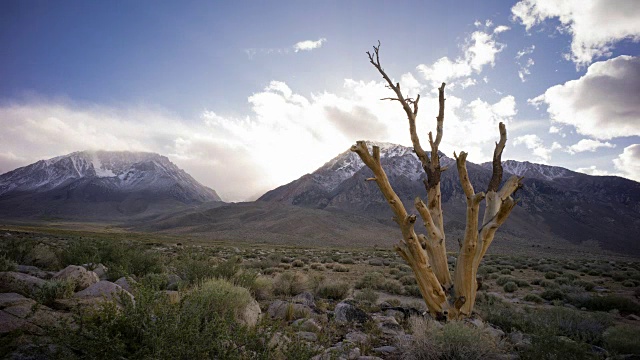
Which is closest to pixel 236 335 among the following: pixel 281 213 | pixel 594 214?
pixel 281 213

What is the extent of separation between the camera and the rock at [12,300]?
3881 mm

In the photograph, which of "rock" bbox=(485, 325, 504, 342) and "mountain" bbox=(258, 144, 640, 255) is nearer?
"rock" bbox=(485, 325, 504, 342)

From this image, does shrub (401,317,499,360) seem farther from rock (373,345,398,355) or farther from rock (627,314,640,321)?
rock (627,314,640,321)

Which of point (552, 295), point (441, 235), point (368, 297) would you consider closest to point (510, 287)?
point (552, 295)

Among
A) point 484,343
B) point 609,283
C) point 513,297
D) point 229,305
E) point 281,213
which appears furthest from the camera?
point 281,213

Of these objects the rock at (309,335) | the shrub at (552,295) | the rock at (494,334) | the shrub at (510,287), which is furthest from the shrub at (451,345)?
the shrub at (510,287)

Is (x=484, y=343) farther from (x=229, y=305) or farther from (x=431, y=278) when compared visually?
(x=229, y=305)

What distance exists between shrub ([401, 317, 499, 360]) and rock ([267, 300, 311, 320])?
251cm

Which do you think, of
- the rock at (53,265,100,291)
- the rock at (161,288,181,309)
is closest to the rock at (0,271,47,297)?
the rock at (53,265,100,291)

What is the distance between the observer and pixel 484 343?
4859 millimetres

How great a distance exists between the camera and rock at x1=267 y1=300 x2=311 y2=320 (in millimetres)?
6609

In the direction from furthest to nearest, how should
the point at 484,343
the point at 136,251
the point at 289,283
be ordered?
the point at 136,251, the point at 289,283, the point at 484,343

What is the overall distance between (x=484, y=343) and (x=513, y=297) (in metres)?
10.9

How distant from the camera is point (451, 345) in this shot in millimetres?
4785
